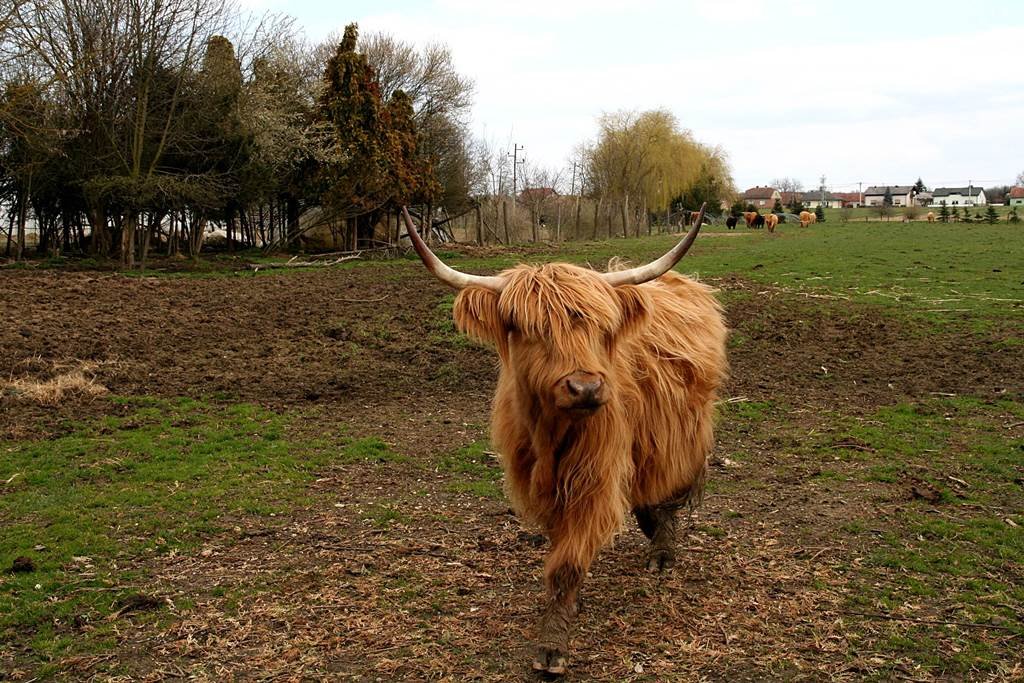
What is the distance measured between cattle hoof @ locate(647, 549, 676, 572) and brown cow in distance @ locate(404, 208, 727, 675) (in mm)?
316

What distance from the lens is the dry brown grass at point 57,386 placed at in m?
7.79

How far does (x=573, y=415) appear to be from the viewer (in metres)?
3.37

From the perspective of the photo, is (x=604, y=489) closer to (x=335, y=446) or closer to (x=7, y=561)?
(x=7, y=561)

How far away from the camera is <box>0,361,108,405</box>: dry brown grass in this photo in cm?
779

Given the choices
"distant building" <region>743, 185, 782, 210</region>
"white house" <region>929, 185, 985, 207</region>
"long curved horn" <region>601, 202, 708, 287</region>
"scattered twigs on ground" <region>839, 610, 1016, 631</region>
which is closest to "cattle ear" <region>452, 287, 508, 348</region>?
"long curved horn" <region>601, 202, 708, 287</region>

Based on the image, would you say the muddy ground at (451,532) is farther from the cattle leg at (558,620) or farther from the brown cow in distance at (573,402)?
the brown cow in distance at (573,402)

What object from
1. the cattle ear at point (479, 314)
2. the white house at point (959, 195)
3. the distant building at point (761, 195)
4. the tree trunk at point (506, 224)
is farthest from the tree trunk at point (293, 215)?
the white house at point (959, 195)

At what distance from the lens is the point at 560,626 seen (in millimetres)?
3459

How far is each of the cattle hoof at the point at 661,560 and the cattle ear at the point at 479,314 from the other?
1.68m

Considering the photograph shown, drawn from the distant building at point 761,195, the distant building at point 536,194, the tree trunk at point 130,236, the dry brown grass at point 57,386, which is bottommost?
the dry brown grass at point 57,386

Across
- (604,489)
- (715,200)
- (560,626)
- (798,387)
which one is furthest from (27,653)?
(715,200)

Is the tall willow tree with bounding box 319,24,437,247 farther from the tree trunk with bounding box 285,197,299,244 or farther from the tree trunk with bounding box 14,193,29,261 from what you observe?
the tree trunk with bounding box 14,193,29,261

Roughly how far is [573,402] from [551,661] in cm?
110

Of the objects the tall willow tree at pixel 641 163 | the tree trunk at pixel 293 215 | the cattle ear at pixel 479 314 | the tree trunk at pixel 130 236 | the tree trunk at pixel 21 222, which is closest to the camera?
the cattle ear at pixel 479 314
